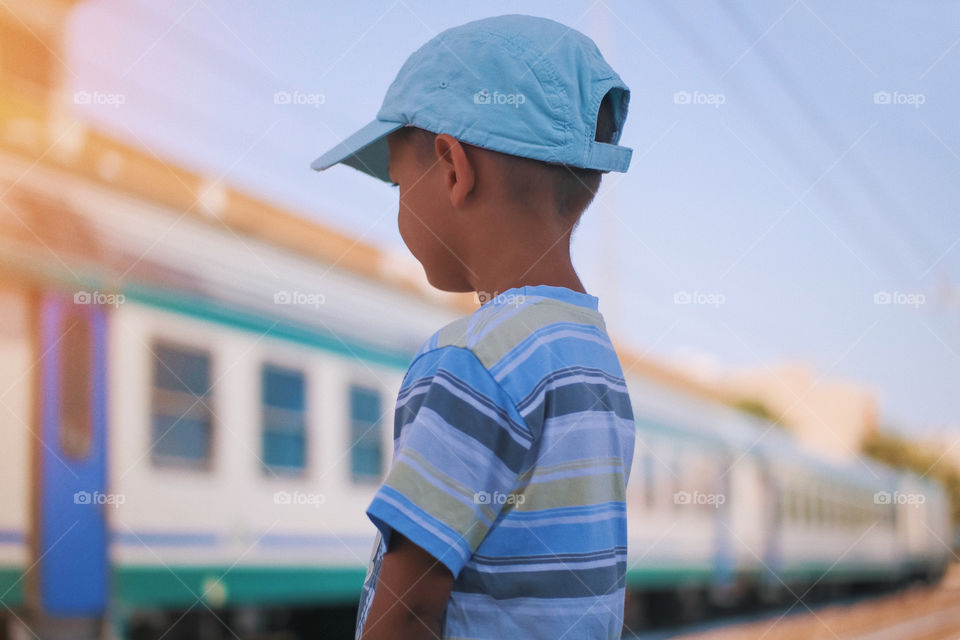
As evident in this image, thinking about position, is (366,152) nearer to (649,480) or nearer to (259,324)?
(259,324)

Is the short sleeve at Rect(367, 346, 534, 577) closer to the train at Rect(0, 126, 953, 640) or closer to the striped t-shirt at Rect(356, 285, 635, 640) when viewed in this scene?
the striped t-shirt at Rect(356, 285, 635, 640)

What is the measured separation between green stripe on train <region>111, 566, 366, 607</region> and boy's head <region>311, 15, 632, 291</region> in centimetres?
344

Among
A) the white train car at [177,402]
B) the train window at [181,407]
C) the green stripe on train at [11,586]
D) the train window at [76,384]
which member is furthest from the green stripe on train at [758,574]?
the green stripe on train at [11,586]

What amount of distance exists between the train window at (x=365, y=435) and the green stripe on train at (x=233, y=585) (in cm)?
55

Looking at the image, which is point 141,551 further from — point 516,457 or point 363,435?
point 516,457

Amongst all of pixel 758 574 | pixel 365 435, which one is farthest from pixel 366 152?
pixel 758 574

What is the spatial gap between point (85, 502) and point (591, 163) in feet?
11.3

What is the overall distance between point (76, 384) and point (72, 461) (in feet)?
1.07

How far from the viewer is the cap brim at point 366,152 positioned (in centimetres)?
110

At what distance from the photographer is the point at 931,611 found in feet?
47.0

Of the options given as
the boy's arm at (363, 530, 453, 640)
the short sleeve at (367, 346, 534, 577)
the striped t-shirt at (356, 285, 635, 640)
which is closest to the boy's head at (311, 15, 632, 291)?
the striped t-shirt at (356, 285, 635, 640)

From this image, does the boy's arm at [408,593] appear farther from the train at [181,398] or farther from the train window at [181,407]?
the train window at [181,407]

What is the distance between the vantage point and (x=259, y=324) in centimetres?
495

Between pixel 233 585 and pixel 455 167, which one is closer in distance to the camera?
pixel 455 167
